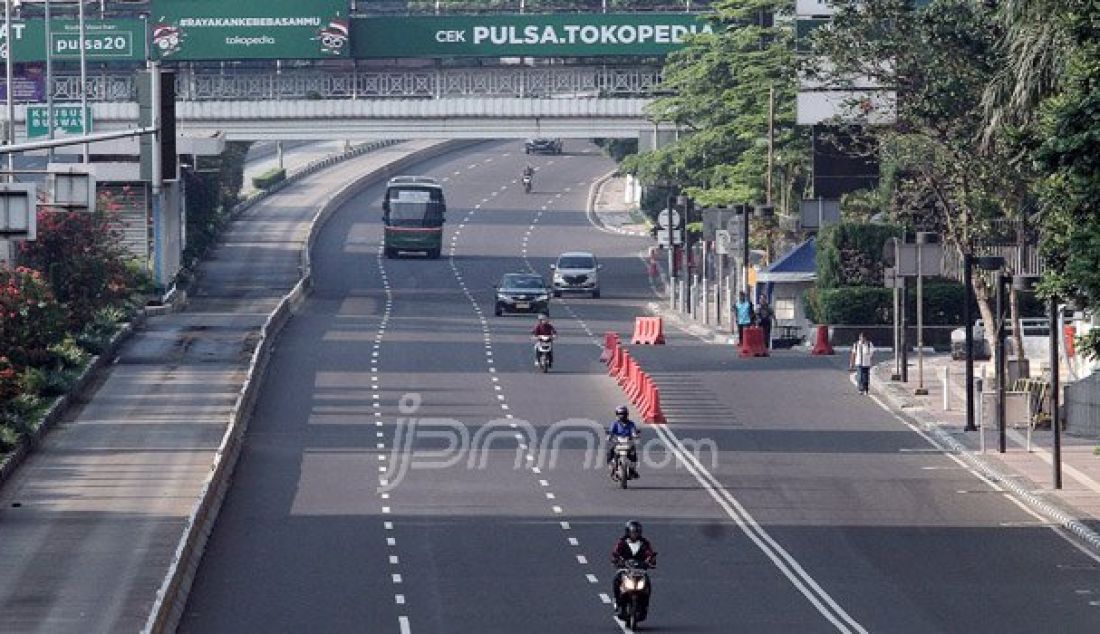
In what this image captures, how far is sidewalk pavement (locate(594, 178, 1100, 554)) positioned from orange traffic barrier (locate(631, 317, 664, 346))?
431cm

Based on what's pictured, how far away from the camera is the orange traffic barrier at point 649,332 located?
247ft

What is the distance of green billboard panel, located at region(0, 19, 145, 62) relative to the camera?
383ft

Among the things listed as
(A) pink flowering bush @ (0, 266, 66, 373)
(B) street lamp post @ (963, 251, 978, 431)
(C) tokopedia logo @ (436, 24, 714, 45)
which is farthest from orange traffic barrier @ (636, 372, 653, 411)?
(C) tokopedia logo @ (436, 24, 714, 45)

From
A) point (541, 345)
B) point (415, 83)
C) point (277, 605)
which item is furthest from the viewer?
point (415, 83)

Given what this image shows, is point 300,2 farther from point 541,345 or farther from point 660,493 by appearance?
point 660,493

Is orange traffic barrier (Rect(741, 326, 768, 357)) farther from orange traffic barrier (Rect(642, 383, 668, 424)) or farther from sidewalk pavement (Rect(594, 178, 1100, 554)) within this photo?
orange traffic barrier (Rect(642, 383, 668, 424))

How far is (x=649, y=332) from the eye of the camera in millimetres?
75750

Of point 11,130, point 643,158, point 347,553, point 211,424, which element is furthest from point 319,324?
point 347,553

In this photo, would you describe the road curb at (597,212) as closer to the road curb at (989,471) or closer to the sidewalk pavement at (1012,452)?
the sidewalk pavement at (1012,452)

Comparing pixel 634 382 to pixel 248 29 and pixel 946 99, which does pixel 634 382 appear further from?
pixel 248 29

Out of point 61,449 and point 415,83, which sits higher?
point 415,83

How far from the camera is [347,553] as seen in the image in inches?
1544

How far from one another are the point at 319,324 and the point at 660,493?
121ft

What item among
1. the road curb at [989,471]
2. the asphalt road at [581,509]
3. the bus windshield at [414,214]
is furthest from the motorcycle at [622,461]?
the bus windshield at [414,214]
